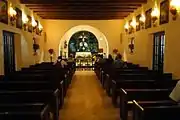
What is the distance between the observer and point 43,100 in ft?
14.1

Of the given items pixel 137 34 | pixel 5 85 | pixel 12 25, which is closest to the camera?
pixel 5 85

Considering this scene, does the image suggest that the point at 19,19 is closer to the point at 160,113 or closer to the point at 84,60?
the point at 160,113

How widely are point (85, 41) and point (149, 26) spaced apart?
1382 cm

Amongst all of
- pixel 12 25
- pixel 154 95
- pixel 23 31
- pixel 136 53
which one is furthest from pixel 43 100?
pixel 136 53

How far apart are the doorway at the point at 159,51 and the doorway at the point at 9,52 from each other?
15.8 ft

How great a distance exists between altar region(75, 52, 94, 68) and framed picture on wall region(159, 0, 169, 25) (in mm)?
10934

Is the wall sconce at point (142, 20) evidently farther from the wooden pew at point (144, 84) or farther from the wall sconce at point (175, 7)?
the wooden pew at point (144, 84)

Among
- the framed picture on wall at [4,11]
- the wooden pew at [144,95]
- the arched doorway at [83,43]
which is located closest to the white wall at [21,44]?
the framed picture on wall at [4,11]

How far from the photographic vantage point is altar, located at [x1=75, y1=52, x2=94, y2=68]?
18125mm

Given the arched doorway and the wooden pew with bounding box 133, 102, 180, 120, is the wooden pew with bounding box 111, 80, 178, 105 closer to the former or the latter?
the wooden pew with bounding box 133, 102, 180, 120

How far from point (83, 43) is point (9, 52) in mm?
14550

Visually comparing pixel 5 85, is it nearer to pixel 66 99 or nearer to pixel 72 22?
pixel 66 99

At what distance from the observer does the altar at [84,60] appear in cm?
1812

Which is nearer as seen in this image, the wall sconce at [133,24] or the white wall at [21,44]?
the white wall at [21,44]
